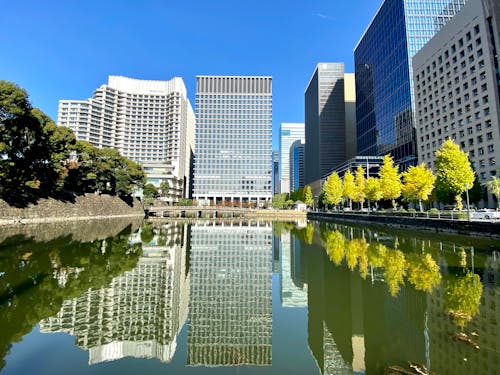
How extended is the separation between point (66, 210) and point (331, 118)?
131m

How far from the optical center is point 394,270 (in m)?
14.5

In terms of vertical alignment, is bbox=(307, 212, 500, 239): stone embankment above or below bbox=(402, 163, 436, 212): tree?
below

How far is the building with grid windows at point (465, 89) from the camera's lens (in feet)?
178

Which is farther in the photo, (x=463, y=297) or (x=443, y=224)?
(x=443, y=224)

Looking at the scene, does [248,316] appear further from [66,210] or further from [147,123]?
[147,123]

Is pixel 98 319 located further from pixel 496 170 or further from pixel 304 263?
pixel 496 170

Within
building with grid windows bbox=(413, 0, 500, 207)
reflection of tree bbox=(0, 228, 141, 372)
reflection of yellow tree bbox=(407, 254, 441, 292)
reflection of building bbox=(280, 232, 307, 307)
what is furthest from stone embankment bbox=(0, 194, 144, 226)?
building with grid windows bbox=(413, 0, 500, 207)

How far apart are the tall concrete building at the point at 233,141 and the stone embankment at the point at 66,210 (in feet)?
250

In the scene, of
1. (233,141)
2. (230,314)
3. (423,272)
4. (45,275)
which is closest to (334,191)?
(423,272)

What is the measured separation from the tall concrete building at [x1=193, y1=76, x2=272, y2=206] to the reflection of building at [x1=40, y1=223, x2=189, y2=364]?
136699mm

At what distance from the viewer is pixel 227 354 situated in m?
7.21

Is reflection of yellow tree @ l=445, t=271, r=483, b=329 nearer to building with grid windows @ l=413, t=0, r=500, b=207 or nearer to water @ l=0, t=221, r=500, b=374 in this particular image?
water @ l=0, t=221, r=500, b=374

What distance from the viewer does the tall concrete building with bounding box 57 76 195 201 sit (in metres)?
137

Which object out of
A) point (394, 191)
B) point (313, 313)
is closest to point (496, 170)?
point (394, 191)
